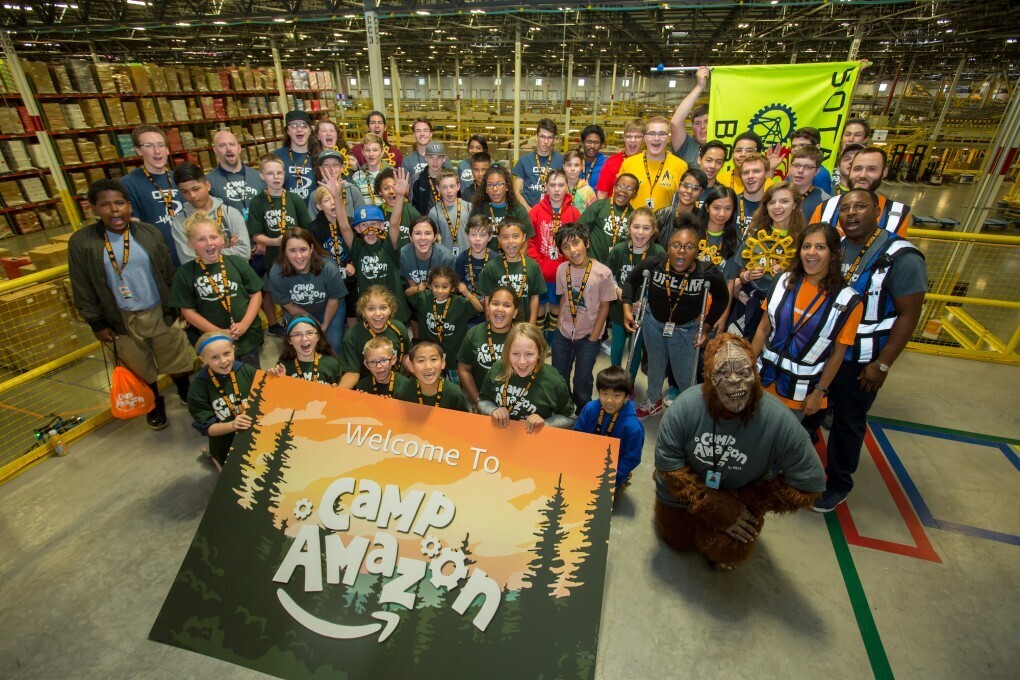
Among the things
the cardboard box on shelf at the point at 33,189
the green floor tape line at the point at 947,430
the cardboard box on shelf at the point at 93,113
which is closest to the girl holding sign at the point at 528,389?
the green floor tape line at the point at 947,430

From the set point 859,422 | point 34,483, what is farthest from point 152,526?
point 859,422

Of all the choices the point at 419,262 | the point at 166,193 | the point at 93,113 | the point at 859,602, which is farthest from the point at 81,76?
the point at 859,602

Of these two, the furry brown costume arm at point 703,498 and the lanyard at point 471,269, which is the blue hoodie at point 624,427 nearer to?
the furry brown costume arm at point 703,498

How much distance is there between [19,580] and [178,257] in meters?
2.73

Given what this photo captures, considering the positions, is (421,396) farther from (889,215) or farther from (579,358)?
(889,215)

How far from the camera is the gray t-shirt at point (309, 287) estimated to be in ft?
13.1

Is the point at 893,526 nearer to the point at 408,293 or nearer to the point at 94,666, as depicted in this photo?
the point at 408,293

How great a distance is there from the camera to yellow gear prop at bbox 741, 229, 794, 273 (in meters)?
3.75

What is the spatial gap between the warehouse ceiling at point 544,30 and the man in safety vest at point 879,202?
6.14m

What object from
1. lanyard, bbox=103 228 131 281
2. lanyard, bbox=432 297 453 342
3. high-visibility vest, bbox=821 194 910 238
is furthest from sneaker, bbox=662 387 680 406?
lanyard, bbox=103 228 131 281

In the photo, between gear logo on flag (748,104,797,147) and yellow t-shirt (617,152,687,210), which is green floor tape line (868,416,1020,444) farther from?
gear logo on flag (748,104,797,147)

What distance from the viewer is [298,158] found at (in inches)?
214

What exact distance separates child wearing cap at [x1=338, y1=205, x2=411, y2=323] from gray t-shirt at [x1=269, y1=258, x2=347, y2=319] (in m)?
0.31

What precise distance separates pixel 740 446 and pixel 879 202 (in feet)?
7.39
